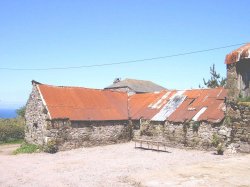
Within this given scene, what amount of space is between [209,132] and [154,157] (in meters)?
4.29

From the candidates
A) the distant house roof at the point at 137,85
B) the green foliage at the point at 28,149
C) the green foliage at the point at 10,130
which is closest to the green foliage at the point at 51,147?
the green foliage at the point at 28,149

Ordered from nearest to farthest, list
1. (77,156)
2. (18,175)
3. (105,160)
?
(18,175)
(105,160)
(77,156)

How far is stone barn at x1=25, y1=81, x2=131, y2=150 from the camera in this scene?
21.8m

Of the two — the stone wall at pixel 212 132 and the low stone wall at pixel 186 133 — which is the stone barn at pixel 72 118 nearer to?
the low stone wall at pixel 186 133

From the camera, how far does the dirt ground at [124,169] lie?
12.9 m

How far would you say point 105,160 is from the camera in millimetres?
18094

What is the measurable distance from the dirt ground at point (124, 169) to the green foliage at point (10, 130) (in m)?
8.05

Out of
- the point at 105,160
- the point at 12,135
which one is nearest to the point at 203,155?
the point at 105,160

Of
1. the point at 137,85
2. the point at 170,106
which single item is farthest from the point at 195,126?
the point at 137,85

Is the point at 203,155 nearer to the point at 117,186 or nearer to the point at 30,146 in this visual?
the point at 117,186

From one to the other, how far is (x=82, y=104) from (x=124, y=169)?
33.8ft

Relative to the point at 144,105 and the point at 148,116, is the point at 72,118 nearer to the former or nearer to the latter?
the point at 148,116

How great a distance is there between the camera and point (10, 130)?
28359mm

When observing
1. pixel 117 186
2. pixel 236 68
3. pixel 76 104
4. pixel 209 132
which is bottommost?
pixel 117 186
